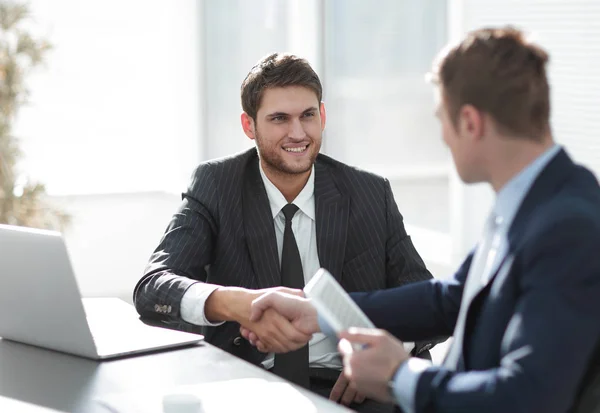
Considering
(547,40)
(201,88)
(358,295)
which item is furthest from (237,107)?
(358,295)

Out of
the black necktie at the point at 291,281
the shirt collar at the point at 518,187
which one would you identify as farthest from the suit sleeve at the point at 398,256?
the shirt collar at the point at 518,187

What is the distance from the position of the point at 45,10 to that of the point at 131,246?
1786 millimetres

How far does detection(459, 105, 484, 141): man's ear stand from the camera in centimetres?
168

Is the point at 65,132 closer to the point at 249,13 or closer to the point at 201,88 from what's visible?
the point at 201,88

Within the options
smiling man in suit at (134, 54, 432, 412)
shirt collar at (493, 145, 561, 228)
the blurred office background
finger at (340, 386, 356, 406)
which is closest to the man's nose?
smiling man in suit at (134, 54, 432, 412)

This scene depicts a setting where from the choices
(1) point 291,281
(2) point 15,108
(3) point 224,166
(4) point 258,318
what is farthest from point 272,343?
(2) point 15,108

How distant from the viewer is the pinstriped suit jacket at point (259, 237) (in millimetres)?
2686

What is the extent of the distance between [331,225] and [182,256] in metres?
0.43

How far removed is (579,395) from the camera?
1622 millimetres

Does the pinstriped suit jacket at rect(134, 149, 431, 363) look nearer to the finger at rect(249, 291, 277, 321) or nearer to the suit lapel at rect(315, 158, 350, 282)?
the suit lapel at rect(315, 158, 350, 282)

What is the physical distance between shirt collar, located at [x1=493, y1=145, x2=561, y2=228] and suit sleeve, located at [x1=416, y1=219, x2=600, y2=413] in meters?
0.13

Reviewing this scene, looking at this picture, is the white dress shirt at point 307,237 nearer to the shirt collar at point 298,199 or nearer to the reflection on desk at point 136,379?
the shirt collar at point 298,199

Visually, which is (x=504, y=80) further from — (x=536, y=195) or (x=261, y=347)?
(x=261, y=347)

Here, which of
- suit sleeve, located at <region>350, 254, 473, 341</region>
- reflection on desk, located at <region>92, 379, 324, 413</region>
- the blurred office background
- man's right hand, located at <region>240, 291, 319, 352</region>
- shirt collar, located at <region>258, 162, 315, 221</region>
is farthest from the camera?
the blurred office background
